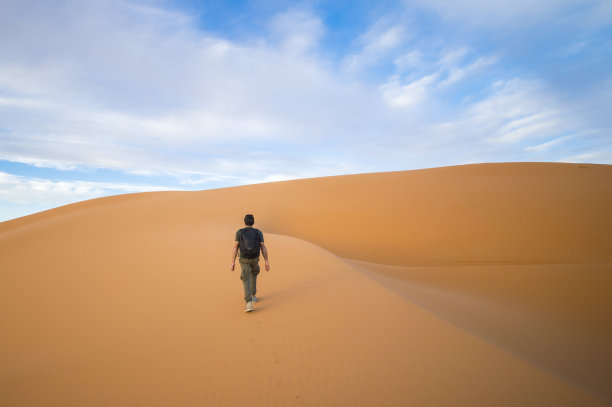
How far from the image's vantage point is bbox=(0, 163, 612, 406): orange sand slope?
125 inches

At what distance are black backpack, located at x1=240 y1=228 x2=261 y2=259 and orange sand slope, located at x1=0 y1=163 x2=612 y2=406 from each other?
977 millimetres

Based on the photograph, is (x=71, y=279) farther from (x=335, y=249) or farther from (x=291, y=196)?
(x=291, y=196)

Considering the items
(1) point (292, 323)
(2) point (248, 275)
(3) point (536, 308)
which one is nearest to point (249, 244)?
(2) point (248, 275)

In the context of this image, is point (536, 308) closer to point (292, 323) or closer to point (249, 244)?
point (292, 323)

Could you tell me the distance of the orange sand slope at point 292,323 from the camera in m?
3.17

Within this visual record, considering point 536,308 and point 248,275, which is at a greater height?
point 248,275

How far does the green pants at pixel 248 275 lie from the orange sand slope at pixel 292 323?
0.35 m

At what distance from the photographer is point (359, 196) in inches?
795

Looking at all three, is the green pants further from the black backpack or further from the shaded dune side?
the shaded dune side

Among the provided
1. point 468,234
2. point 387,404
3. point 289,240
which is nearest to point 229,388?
point 387,404

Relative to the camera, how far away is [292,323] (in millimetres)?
4387

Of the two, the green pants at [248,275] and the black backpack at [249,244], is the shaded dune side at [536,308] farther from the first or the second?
the black backpack at [249,244]

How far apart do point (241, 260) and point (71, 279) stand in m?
4.50

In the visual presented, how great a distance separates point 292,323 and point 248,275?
1112 mm
